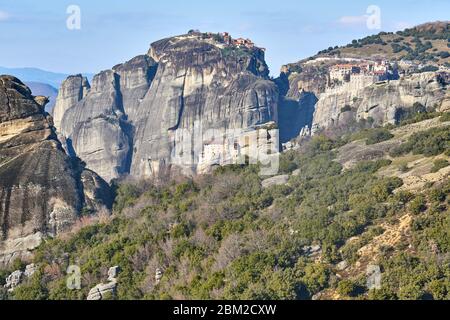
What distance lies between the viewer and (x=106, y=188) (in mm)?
51062

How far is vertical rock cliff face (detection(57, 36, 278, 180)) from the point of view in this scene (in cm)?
12656

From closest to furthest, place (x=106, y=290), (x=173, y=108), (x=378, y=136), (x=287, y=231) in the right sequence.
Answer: (x=106, y=290)
(x=287, y=231)
(x=378, y=136)
(x=173, y=108)

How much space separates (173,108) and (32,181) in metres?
86.5

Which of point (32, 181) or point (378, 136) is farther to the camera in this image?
point (378, 136)

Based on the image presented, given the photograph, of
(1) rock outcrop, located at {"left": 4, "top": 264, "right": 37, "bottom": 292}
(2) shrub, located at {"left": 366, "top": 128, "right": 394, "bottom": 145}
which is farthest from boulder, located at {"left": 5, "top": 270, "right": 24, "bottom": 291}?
(2) shrub, located at {"left": 366, "top": 128, "right": 394, "bottom": 145}

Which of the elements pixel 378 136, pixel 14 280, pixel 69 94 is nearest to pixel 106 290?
pixel 14 280

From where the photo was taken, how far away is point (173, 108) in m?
132

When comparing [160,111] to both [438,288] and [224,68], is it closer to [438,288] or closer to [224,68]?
[224,68]

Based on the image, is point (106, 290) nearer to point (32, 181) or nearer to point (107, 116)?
point (32, 181)

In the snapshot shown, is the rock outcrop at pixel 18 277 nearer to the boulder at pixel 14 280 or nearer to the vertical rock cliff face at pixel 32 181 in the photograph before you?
the boulder at pixel 14 280

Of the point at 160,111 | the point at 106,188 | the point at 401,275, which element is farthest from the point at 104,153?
the point at 401,275

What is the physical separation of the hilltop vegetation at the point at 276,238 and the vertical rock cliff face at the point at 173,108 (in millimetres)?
71305

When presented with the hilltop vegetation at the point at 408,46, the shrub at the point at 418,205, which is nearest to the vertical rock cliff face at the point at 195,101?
the hilltop vegetation at the point at 408,46

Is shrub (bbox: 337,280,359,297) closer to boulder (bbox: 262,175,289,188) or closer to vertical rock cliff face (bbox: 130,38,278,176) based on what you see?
boulder (bbox: 262,175,289,188)
